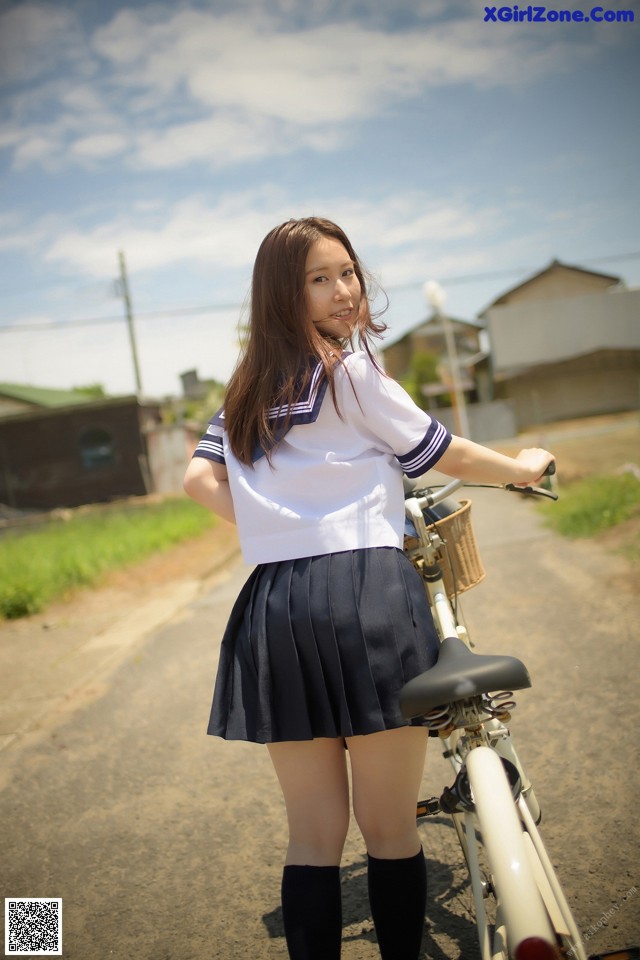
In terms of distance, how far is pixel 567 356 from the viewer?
3959cm

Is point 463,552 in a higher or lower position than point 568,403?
lower

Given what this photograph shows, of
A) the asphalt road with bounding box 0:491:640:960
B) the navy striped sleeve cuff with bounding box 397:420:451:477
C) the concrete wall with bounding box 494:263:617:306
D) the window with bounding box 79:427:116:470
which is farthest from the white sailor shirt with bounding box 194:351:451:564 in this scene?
the concrete wall with bounding box 494:263:617:306

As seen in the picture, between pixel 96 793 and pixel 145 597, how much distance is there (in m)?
5.49

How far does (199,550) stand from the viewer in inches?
508

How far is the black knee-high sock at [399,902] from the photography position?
1.80m

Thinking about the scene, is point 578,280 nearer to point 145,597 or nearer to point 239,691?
point 145,597

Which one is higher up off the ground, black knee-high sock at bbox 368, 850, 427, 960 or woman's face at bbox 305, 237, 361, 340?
woman's face at bbox 305, 237, 361, 340

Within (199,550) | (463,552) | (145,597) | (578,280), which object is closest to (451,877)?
(463,552)

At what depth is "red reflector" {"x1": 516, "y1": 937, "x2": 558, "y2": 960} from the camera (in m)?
1.30

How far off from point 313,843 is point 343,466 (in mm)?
886

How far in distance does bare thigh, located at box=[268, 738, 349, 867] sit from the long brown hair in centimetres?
69

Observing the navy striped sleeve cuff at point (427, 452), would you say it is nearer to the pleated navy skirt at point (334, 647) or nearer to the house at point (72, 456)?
the pleated navy skirt at point (334, 647)

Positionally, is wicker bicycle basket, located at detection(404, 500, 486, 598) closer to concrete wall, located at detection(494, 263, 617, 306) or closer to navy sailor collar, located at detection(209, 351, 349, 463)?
navy sailor collar, located at detection(209, 351, 349, 463)

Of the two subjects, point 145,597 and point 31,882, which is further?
point 145,597
